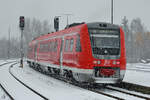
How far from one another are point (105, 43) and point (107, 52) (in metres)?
0.47

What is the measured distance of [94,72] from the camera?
43.3 ft

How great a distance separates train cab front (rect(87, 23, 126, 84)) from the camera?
43.5 ft

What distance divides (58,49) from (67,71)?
7.42 ft

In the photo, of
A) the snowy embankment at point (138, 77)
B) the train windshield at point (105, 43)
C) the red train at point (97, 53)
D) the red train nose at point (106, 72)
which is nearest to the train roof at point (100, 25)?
the red train at point (97, 53)

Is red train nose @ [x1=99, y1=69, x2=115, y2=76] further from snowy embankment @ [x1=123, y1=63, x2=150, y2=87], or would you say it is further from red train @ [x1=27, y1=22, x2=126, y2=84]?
snowy embankment @ [x1=123, y1=63, x2=150, y2=87]

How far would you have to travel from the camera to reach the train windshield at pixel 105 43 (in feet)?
44.3

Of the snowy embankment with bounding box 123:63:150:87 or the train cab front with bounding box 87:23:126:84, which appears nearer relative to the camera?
the train cab front with bounding box 87:23:126:84

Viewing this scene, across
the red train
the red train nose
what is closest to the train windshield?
the red train

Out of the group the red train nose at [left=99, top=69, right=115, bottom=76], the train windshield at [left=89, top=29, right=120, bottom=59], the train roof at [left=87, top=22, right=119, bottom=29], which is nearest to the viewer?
the red train nose at [left=99, top=69, right=115, bottom=76]

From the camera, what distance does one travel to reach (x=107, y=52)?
13594 millimetres

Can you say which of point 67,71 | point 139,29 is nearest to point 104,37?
point 67,71

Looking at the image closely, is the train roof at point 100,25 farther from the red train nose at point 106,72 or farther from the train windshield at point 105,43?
the red train nose at point 106,72

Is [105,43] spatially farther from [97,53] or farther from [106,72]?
[106,72]

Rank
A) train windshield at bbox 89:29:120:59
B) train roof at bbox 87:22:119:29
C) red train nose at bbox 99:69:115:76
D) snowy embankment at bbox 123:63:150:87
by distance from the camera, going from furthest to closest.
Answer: snowy embankment at bbox 123:63:150:87 < train roof at bbox 87:22:119:29 < train windshield at bbox 89:29:120:59 < red train nose at bbox 99:69:115:76
